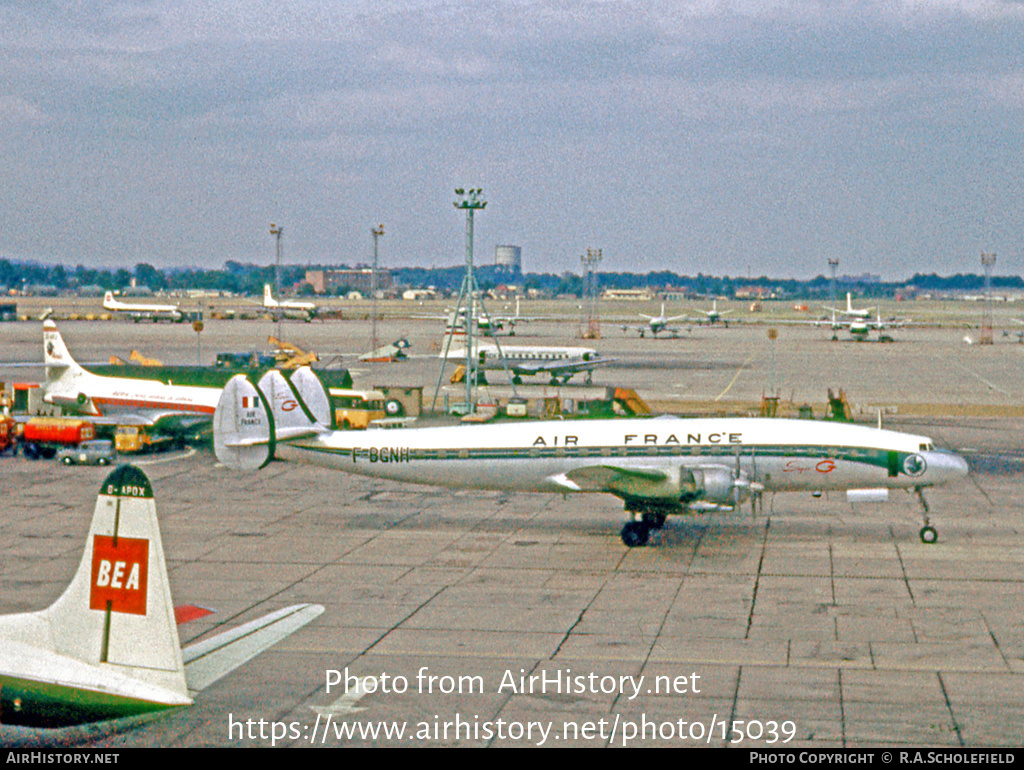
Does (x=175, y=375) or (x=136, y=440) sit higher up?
(x=175, y=375)

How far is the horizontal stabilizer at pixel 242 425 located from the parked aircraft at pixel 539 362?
59821mm

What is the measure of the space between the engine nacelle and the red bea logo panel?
22.6m

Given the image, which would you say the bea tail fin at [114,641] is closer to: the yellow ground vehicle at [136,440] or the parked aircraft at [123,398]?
the yellow ground vehicle at [136,440]

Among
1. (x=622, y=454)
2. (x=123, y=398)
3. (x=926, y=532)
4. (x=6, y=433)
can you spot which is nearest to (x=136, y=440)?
(x=123, y=398)

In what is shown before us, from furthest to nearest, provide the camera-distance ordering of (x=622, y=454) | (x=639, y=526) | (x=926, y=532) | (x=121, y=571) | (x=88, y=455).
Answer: (x=88, y=455) → (x=622, y=454) → (x=926, y=532) → (x=639, y=526) → (x=121, y=571)

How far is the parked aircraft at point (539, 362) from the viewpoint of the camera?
101 m

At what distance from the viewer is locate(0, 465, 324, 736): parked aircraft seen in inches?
662

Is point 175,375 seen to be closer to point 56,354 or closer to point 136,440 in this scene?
point 56,354

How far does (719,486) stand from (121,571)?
23.1 meters

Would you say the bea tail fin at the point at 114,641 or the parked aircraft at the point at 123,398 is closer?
the bea tail fin at the point at 114,641

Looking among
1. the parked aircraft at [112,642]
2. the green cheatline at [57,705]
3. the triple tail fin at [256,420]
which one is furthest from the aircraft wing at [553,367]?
the green cheatline at [57,705]

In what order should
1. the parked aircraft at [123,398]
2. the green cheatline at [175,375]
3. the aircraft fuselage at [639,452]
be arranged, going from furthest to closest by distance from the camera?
1. the green cheatline at [175,375]
2. the parked aircraft at [123,398]
3. the aircraft fuselage at [639,452]

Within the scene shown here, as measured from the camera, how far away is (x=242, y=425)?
3981 cm

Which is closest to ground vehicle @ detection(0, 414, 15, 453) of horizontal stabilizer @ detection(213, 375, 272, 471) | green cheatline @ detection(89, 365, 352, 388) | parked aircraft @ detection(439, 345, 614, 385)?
green cheatline @ detection(89, 365, 352, 388)
